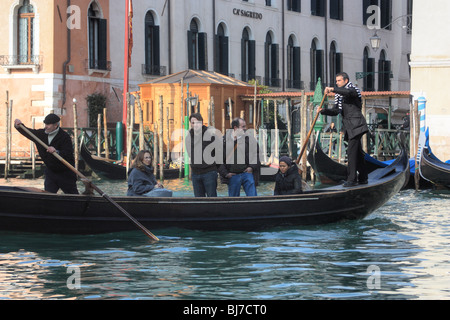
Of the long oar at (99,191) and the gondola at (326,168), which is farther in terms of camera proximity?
the gondola at (326,168)

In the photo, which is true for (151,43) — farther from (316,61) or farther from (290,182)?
(290,182)

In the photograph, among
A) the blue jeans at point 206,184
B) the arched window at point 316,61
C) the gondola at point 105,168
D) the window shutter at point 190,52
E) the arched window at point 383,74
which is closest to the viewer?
the blue jeans at point 206,184

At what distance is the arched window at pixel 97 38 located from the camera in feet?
70.1

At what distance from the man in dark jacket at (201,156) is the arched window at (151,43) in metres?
13.6

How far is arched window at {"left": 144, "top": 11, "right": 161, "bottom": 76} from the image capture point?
75.2 ft

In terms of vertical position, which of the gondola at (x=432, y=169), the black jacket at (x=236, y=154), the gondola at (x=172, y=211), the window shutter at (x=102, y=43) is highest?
the window shutter at (x=102, y=43)

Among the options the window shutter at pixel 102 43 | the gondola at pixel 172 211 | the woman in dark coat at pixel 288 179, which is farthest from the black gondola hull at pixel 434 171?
the window shutter at pixel 102 43

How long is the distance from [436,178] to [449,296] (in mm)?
8861

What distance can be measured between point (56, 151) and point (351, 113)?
9.56ft

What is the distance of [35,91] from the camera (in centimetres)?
2036

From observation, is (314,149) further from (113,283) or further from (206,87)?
(113,283)

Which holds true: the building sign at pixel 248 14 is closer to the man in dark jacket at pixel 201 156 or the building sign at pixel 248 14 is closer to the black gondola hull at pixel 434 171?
the black gondola hull at pixel 434 171

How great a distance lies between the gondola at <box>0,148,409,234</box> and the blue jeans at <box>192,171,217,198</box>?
26 centimetres

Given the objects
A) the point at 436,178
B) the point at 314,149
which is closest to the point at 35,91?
the point at 314,149
